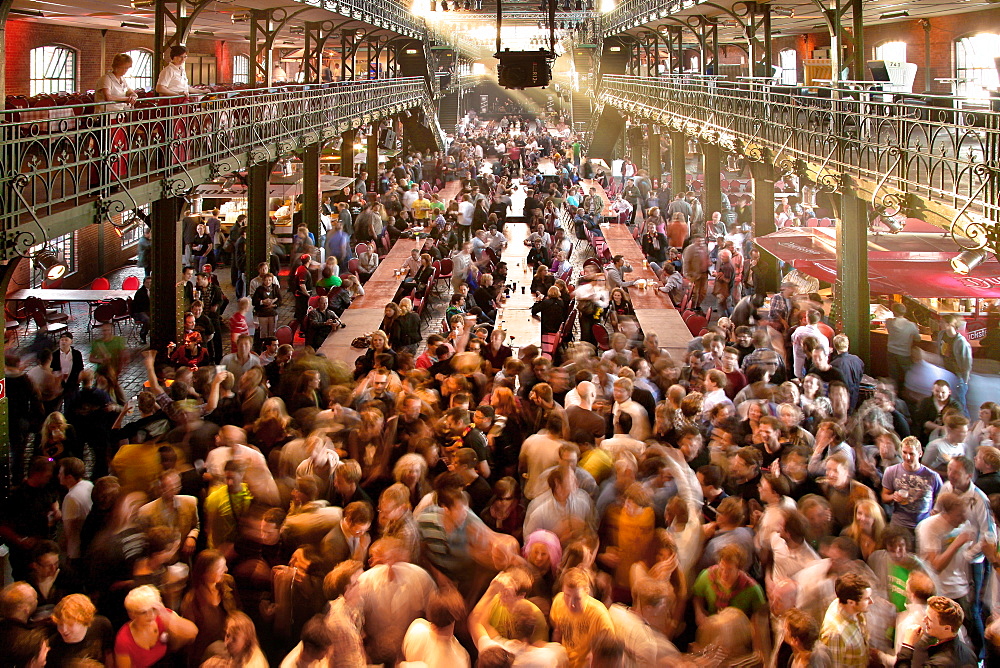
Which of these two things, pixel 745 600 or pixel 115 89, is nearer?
pixel 745 600

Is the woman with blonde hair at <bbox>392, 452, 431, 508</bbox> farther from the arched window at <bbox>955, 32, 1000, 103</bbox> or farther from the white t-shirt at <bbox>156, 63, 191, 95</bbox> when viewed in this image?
the arched window at <bbox>955, 32, 1000, 103</bbox>

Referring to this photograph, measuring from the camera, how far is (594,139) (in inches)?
1874

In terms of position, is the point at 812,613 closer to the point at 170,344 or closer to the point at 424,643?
the point at 424,643

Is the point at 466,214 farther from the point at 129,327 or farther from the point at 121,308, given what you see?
the point at 121,308

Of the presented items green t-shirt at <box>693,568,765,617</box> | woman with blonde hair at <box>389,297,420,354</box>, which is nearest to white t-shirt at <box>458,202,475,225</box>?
woman with blonde hair at <box>389,297,420,354</box>

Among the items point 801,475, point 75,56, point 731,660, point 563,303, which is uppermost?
point 75,56

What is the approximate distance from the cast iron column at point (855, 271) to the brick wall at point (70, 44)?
18.3 metres

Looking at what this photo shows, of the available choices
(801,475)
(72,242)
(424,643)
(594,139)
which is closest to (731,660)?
(424,643)

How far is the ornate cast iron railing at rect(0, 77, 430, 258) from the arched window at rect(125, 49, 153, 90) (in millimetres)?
10020

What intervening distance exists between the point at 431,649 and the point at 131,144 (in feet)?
30.1

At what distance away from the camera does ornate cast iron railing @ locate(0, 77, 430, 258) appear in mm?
10148

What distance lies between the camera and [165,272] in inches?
571

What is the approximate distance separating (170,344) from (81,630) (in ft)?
29.6

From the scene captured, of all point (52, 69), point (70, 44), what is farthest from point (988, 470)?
point (70, 44)
